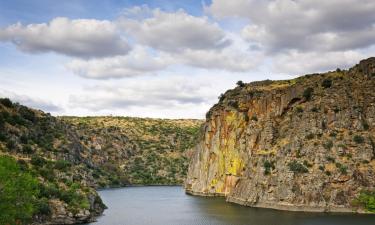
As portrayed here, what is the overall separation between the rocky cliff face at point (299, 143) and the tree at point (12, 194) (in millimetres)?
61932

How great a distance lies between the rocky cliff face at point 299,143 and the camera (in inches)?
4038

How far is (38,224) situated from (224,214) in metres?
37.1

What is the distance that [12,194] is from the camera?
172 feet

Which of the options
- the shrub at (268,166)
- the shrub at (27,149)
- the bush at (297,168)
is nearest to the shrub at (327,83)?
the shrub at (268,166)

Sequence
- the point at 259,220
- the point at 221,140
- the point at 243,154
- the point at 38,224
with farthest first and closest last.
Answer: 1. the point at 221,140
2. the point at 243,154
3. the point at 259,220
4. the point at 38,224

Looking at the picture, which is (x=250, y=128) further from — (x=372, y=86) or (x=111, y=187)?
(x=111, y=187)

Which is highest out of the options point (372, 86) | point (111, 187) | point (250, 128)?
point (372, 86)

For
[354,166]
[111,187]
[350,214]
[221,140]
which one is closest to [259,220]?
[350,214]

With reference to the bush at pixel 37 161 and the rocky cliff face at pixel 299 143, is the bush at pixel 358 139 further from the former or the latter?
the bush at pixel 37 161

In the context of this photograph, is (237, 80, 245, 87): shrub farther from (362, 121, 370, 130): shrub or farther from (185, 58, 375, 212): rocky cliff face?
(362, 121, 370, 130): shrub

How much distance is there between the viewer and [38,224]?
7469 centimetres

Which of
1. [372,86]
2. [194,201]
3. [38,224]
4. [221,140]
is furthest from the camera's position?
[221,140]

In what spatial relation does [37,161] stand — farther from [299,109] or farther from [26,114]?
[299,109]

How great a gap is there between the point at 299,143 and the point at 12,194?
249 ft
